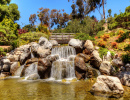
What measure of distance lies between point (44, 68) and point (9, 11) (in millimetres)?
21506

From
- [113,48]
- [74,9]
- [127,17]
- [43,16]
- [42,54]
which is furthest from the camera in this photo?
[43,16]

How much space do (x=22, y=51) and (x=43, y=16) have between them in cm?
2951

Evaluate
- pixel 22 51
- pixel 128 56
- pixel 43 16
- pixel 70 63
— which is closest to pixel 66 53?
pixel 70 63

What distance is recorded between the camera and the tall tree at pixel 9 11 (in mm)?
27448

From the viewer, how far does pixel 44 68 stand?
13.5 metres

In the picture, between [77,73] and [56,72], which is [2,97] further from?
[77,73]

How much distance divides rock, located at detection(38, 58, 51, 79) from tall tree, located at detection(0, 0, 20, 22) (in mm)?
19903

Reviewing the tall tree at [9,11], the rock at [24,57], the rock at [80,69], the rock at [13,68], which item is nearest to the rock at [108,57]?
the rock at [80,69]

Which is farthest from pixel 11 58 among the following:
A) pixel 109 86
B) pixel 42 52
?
pixel 109 86

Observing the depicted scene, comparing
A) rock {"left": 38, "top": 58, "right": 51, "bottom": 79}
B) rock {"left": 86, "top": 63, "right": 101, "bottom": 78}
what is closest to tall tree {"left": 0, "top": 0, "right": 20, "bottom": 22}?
rock {"left": 38, "top": 58, "right": 51, "bottom": 79}

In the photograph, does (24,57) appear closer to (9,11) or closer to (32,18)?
(9,11)

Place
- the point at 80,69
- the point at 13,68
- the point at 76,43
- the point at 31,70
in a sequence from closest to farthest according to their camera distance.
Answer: the point at 80,69 < the point at 31,70 < the point at 13,68 < the point at 76,43

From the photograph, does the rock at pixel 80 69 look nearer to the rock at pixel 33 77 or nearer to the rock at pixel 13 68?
the rock at pixel 33 77

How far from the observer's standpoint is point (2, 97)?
25.0 ft
